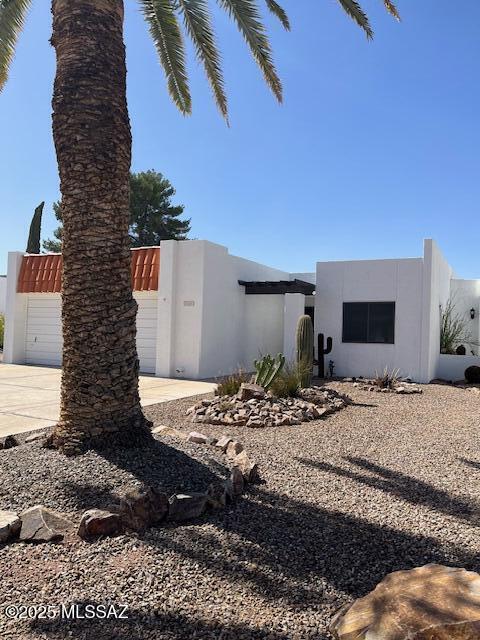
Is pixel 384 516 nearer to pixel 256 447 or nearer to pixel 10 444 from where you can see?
pixel 256 447

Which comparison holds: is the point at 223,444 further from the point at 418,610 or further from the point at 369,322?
the point at 369,322

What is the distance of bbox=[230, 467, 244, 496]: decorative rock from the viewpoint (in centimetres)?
459

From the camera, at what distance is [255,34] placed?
7.68 m

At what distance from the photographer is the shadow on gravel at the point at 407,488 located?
4434 millimetres

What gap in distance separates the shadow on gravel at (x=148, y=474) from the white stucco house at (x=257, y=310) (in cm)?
1010

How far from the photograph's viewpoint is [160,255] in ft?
51.1

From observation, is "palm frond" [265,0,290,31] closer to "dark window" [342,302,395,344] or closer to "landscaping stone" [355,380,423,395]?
"landscaping stone" [355,380,423,395]

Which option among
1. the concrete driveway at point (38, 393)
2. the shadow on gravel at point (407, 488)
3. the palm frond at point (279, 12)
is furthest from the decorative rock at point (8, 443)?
the palm frond at point (279, 12)

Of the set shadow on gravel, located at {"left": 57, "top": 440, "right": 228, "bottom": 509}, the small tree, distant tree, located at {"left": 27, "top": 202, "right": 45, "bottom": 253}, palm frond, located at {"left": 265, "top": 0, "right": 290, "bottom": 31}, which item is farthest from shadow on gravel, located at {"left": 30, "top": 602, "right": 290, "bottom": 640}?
distant tree, located at {"left": 27, "top": 202, "right": 45, "bottom": 253}

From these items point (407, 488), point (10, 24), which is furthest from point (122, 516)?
point (10, 24)

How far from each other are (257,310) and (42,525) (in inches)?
585

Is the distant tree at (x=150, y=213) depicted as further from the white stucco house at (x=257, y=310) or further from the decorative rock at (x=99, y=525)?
the decorative rock at (x=99, y=525)

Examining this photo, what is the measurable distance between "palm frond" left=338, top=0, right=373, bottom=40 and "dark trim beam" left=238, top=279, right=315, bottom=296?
9.62 m

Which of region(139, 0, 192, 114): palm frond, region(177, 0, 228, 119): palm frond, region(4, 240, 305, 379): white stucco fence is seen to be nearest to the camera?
region(139, 0, 192, 114): palm frond
